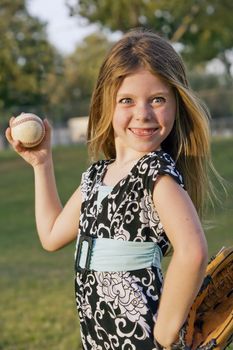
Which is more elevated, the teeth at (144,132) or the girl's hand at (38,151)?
the teeth at (144,132)

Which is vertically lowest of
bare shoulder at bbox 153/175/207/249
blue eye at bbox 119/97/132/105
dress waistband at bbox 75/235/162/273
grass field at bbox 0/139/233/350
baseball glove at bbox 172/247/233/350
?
grass field at bbox 0/139/233/350

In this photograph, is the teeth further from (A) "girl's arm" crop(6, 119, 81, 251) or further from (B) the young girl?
(A) "girl's arm" crop(6, 119, 81, 251)

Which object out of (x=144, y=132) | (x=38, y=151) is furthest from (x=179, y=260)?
(x=38, y=151)

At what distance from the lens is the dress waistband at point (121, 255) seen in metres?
2.31

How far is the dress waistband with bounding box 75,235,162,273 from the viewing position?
7.59 feet

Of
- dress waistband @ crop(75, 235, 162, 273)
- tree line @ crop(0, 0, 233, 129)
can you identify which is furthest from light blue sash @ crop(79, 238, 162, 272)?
tree line @ crop(0, 0, 233, 129)

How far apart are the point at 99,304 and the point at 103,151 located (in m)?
0.56

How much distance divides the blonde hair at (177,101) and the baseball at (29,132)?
0.27m

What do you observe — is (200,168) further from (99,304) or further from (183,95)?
(99,304)

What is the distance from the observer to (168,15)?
82.2ft

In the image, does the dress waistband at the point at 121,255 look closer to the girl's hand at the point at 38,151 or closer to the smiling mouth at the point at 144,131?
the smiling mouth at the point at 144,131

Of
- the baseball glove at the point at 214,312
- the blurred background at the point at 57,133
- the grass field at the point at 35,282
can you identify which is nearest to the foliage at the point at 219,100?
the blurred background at the point at 57,133

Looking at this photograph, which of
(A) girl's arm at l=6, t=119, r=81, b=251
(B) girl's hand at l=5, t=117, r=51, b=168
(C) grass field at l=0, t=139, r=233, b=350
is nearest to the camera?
(A) girl's arm at l=6, t=119, r=81, b=251

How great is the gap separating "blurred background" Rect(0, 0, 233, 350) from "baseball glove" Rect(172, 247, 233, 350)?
1.06 feet
